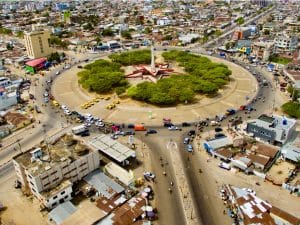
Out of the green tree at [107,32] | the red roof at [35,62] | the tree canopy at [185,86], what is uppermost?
the green tree at [107,32]

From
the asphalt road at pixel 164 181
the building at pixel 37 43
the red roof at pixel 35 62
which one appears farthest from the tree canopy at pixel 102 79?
the building at pixel 37 43

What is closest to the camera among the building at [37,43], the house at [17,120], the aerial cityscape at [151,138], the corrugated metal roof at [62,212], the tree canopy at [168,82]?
the corrugated metal roof at [62,212]

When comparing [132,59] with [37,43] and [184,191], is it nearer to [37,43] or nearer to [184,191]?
[37,43]

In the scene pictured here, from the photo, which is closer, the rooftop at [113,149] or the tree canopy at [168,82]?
the rooftop at [113,149]

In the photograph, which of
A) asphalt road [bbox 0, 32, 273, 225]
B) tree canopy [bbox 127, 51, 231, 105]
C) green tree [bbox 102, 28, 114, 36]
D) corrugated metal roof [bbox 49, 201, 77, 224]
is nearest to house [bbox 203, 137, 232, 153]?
asphalt road [bbox 0, 32, 273, 225]

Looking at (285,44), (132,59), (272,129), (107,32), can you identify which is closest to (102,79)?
(132,59)

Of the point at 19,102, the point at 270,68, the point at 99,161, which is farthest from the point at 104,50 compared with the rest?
the point at 99,161

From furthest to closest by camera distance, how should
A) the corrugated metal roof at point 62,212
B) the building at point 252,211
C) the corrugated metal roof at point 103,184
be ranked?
1. the corrugated metal roof at point 103,184
2. the corrugated metal roof at point 62,212
3. the building at point 252,211

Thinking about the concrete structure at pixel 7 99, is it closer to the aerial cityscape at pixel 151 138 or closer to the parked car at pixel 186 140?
the aerial cityscape at pixel 151 138

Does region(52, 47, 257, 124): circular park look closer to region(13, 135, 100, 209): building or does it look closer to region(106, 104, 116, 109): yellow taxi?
region(106, 104, 116, 109): yellow taxi
